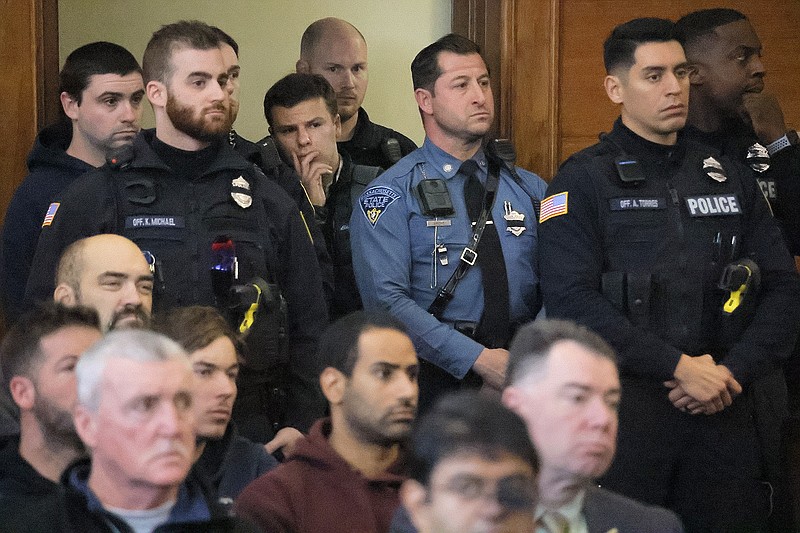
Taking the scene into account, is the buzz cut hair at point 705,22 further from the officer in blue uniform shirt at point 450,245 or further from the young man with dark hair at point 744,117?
the officer in blue uniform shirt at point 450,245

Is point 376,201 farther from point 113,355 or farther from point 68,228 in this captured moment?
point 113,355

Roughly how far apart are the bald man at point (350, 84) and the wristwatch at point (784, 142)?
1.47 metres

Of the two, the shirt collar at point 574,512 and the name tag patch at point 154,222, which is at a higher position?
the name tag patch at point 154,222

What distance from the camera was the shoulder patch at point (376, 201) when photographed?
4.75 m

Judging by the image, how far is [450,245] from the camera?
471cm

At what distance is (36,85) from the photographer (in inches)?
211

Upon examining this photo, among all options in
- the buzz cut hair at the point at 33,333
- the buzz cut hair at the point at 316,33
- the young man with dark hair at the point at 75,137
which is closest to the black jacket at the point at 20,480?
the buzz cut hair at the point at 33,333

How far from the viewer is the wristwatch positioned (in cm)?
511

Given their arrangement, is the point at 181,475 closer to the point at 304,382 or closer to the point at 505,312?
the point at 304,382

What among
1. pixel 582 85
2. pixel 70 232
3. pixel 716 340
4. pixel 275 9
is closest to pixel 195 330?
pixel 70 232

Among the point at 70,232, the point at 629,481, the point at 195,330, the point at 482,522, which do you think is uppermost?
the point at 70,232

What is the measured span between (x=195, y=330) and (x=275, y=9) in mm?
3402

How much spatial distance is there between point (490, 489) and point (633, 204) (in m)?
2.22

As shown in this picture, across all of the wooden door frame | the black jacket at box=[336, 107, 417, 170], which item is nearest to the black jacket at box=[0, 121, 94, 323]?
the black jacket at box=[336, 107, 417, 170]
